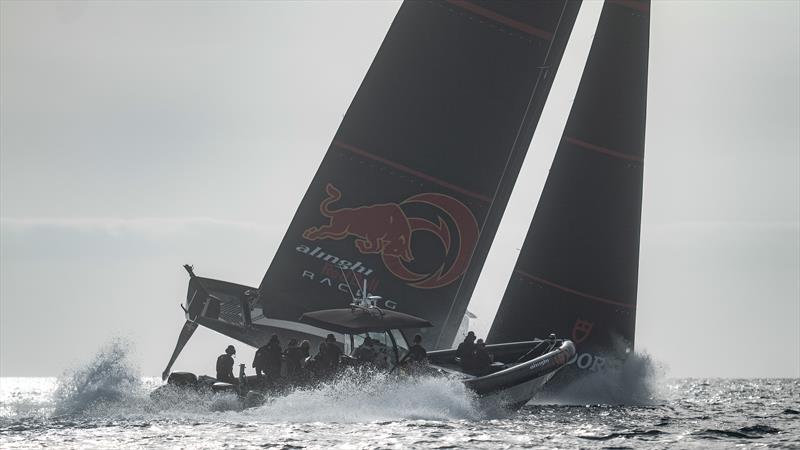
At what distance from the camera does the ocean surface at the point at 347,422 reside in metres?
23.9

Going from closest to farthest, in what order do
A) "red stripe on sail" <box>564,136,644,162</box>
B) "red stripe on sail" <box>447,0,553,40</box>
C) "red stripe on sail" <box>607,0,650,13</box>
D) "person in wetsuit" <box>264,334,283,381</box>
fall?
1. "person in wetsuit" <box>264,334,283,381</box>
2. "red stripe on sail" <box>447,0,553,40</box>
3. "red stripe on sail" <box>564,136,644,162</box>
4. "red stripe on sail" <box>607,0,650,13</box>

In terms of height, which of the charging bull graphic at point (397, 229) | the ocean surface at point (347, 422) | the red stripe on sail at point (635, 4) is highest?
the red stripe on sail at point (635, 4)

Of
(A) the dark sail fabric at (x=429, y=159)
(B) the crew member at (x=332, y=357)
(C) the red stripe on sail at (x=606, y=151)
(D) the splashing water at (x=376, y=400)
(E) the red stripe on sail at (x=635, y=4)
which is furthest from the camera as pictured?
(E) the red stripe on sail at (x=635, y=4)

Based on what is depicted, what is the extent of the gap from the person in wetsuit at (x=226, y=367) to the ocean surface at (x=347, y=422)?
67 cm

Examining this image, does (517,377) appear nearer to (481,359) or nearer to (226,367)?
(481,359)

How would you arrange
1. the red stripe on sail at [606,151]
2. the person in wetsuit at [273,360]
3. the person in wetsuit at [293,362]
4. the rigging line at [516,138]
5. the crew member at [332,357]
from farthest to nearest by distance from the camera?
the red stripe on sail at [606,151] < the rigging line at [516,138] < the person in wetsuit at [273,360] < the person in wetsuit at [293,362] < the crew member at [332,357]

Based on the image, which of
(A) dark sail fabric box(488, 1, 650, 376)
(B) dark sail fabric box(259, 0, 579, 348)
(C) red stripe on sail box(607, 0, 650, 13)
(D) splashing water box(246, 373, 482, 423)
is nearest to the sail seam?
(A) dark sail fabric box(488, 1, 650, 376)

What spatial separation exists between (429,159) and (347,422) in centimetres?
783

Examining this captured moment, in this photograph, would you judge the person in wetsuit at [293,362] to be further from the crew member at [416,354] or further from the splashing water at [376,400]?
the crew member at [416,354]

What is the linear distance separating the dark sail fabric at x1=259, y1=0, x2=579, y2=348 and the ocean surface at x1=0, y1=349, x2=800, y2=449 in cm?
435

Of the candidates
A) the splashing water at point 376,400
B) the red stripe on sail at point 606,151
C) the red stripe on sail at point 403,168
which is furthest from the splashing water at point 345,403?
Result: the red stripe on sail at point 606,151

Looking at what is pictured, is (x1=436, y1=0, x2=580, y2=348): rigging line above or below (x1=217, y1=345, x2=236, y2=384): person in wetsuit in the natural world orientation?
above

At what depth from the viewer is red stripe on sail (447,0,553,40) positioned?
32.5 metres

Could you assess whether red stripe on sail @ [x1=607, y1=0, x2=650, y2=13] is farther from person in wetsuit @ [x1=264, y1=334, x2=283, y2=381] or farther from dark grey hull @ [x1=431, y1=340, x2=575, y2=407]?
person in wetsuit @ [x1=264, y1=334, x2=283, y2=381]
